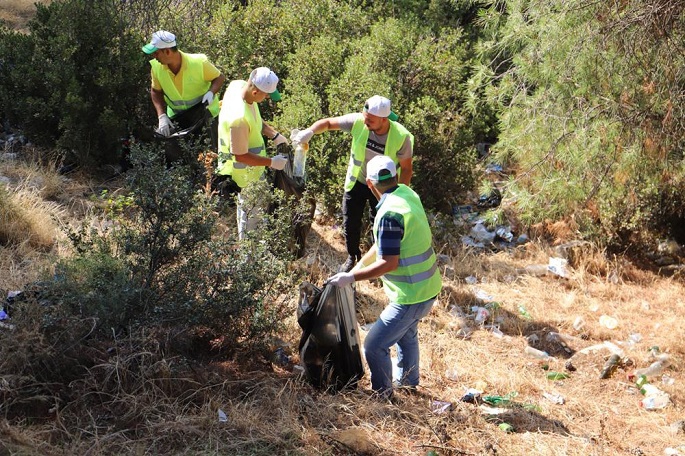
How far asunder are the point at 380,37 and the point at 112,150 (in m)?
2.78

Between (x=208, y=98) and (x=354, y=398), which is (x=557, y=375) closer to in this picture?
(x=354, y=398)

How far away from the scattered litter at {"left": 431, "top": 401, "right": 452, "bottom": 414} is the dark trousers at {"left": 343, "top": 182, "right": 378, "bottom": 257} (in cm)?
152

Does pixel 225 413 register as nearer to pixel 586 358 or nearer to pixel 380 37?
pixel 586 358

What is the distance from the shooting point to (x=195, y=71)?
566cm

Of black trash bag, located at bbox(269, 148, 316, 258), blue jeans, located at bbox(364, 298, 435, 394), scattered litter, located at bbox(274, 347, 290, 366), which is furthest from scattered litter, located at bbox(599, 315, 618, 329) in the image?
scattered litter, located at bbox(274, 347, 290, 366)

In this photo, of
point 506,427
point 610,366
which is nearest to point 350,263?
point 506,427

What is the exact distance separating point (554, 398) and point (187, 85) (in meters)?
3.50

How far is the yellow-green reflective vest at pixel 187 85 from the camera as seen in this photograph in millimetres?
5629

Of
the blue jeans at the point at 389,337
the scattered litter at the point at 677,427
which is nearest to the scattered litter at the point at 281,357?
the blue jeans at the point at 389,337

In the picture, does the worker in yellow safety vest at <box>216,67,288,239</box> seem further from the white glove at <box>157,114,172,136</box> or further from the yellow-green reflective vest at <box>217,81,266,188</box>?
the white glove at <box>157,114,172,136</box>

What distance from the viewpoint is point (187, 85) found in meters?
5.67

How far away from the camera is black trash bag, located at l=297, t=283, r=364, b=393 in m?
3.94

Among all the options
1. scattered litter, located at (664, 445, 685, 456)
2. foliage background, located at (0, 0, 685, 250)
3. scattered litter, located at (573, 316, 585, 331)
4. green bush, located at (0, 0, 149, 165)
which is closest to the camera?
scattered litter, located at (664, 445, 685, 456)

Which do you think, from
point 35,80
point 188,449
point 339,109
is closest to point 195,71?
point 339,109
